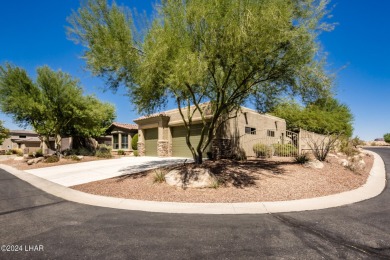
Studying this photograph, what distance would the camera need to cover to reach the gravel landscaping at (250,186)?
8.02m

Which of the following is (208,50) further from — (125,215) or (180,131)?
(180,131)

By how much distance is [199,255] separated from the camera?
3904 mm

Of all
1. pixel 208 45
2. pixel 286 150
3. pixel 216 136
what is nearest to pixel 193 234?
pixel 208 45

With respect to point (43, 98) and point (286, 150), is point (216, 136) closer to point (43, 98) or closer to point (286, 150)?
point (286, 150)

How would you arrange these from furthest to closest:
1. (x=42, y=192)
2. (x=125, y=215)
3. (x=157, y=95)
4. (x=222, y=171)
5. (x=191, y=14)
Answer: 1. (x=222, y=171)
2. (x=157, y=95)
3. (x=42, y=192)
4. (x=191, y=14)
5. (x=125, y=215)

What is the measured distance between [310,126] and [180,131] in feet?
85.9

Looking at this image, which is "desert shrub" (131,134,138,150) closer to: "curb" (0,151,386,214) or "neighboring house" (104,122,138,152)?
"neighboring house" (104,122,138,152)

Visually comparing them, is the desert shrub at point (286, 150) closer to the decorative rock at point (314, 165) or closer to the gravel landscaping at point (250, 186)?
the decorative rock at point (314, 165)

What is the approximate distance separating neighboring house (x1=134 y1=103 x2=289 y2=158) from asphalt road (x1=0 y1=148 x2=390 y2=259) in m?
11.6

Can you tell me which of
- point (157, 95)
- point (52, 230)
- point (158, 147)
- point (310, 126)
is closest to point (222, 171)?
point (157, 95)

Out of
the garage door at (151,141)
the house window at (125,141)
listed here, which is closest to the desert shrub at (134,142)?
the house window at (125,141)

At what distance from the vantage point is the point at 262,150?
18.7m

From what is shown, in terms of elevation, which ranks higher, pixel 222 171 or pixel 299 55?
pixel 299 55

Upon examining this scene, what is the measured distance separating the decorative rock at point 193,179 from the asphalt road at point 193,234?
3056 mm
